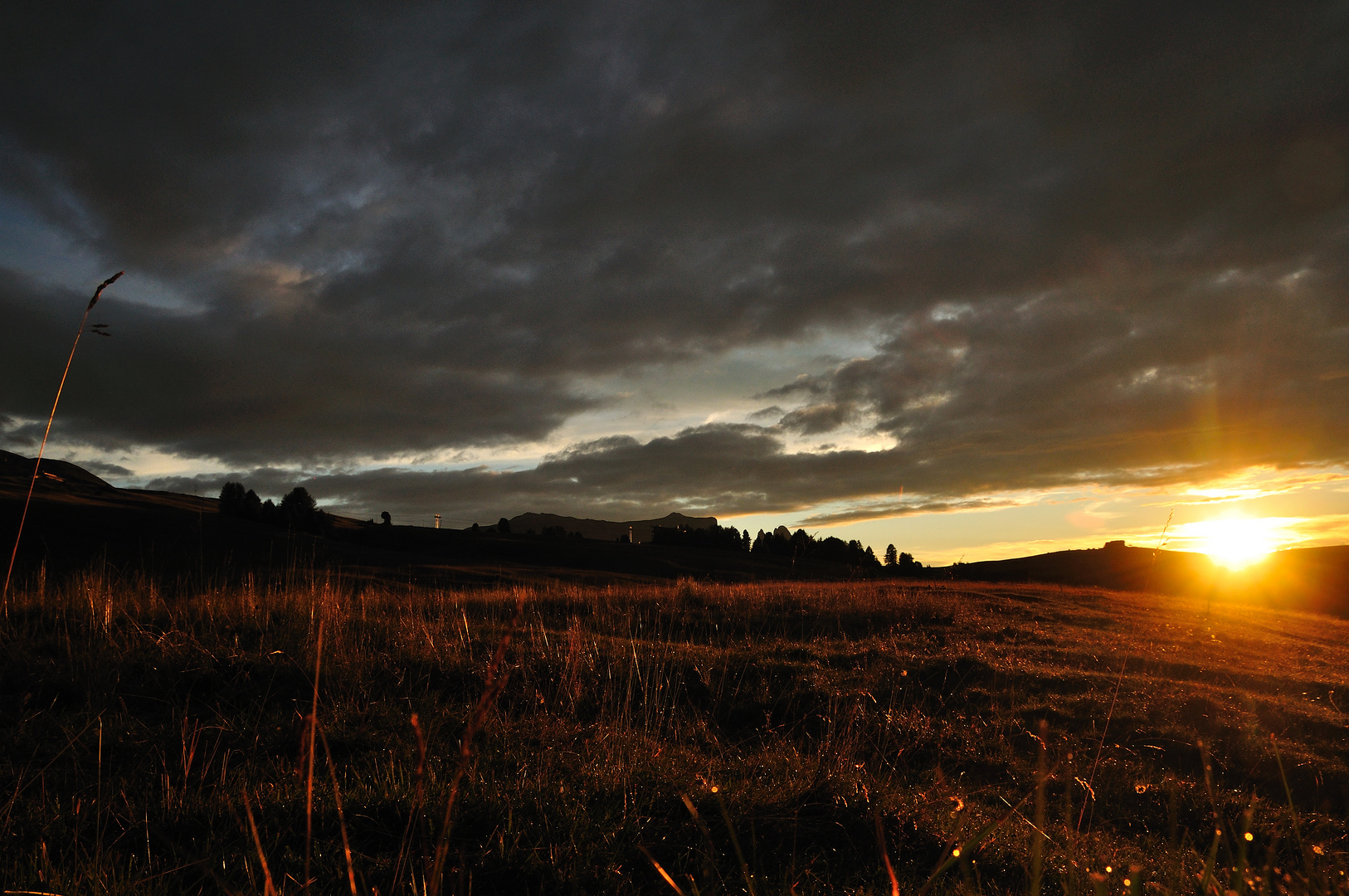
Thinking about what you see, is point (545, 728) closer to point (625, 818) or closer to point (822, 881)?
point (625, 818)

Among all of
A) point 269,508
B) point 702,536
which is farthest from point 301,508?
point 702,536

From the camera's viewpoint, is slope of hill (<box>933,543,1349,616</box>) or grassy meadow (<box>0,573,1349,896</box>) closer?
grassy meadow (<box>0,573,1349,896</box>)

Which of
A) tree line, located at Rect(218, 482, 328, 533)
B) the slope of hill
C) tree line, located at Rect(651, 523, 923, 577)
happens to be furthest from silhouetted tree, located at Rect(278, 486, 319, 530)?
the slope of hill

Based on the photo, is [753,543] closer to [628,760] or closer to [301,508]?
[301,508]

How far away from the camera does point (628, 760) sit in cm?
507

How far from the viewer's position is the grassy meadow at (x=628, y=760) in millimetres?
3523

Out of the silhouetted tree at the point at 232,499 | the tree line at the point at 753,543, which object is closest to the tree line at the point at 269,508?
the silhouetted tree at the point at 232,499

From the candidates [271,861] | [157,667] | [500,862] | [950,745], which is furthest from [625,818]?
[157,667]

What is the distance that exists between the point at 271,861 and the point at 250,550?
45.7 meters

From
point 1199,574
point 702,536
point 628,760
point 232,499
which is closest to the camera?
point 628,760

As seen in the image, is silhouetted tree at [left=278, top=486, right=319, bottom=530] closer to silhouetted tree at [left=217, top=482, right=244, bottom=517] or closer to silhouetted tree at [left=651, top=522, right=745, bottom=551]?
silhouetted tree at [left=217, top=482, right=244, bottom=517]

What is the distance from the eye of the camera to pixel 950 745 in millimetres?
7363

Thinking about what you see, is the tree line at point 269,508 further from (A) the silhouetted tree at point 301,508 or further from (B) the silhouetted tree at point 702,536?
(B) the silhouetted tree at point 702,536

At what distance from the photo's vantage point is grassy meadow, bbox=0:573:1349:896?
11.6 feet
